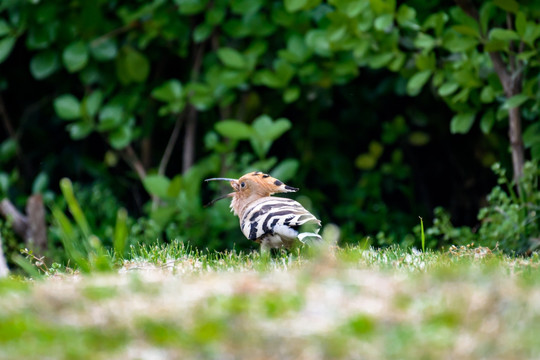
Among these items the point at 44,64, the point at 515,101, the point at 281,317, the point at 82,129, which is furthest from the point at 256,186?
the point at 44,64

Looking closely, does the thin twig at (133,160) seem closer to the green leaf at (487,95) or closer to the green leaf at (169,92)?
the green leaf at (169,92)

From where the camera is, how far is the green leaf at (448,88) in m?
6.12

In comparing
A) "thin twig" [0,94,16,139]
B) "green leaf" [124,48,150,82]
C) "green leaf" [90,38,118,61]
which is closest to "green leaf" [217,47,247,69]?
"green leaf" [124,48,150,82]

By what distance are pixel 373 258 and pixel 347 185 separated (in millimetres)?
3630

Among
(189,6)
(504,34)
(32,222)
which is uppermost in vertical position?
(189,6)

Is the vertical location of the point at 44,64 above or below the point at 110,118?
above

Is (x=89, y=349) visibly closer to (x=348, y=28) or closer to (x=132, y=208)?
(x=348, y=28)

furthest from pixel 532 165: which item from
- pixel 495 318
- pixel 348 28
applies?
pixel 495 318

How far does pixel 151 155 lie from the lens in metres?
8.40

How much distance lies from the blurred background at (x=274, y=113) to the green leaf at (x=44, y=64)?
0.7 inches

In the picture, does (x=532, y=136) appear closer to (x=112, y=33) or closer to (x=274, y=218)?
(x=274, y=218)

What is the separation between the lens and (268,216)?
192 inches

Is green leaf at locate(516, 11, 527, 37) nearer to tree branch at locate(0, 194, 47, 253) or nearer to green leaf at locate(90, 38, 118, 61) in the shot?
green leaf at locate(90, 38, 118, 61)

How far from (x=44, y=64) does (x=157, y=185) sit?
165 cm
